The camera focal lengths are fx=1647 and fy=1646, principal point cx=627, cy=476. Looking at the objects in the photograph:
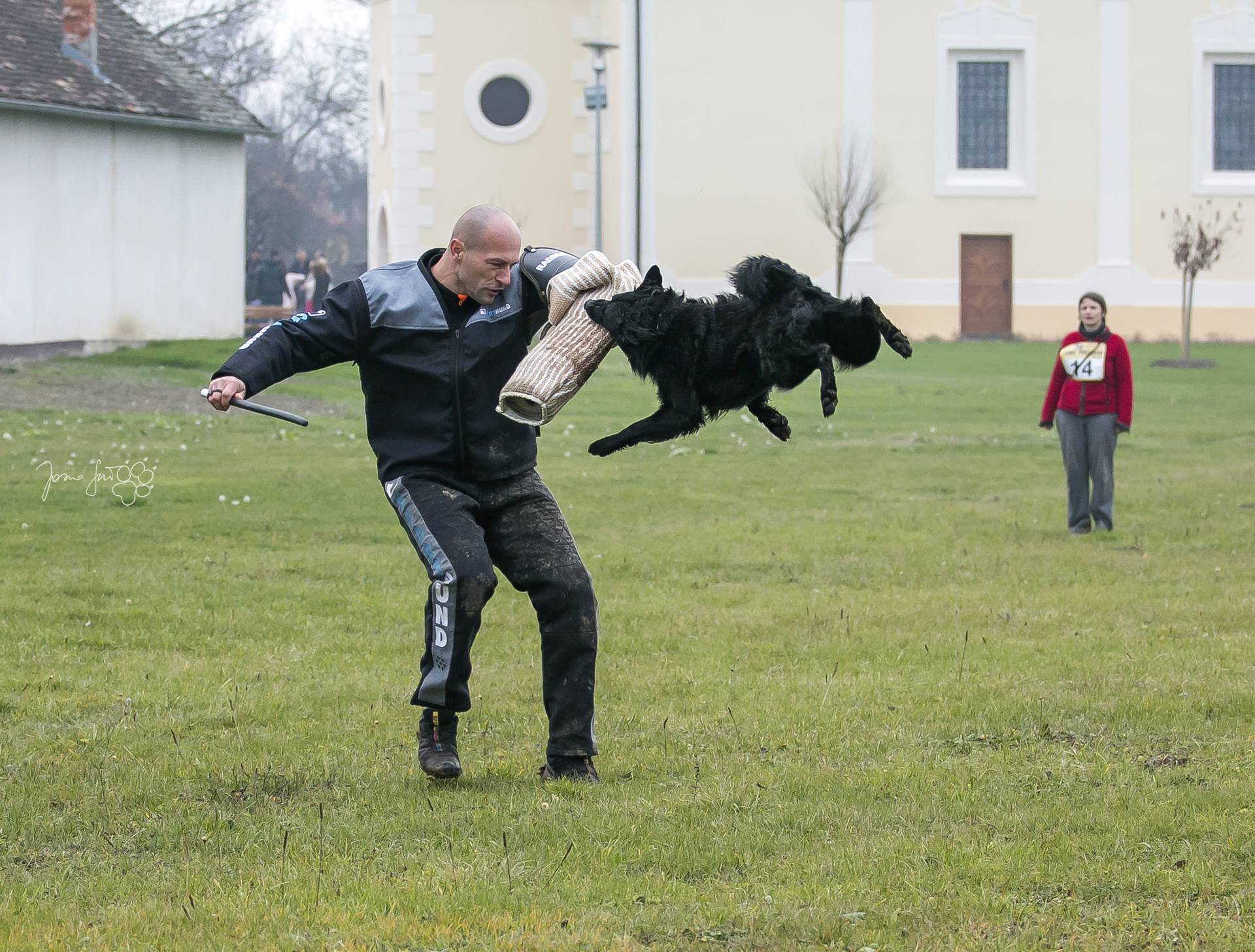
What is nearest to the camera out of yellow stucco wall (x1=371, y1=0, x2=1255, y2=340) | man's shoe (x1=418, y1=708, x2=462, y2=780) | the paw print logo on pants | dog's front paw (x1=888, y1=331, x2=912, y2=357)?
dog's front paw (x1=888, y1=331, x2=912, y2=357)

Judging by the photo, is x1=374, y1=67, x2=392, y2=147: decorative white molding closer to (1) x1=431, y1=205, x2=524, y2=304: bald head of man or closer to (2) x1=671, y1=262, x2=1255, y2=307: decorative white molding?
(2) x1=671, y1=262, x2=1255, y2=307: decorative white molding

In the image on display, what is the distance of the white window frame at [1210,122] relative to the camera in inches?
1757

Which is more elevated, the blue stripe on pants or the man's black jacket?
the man's black jacket

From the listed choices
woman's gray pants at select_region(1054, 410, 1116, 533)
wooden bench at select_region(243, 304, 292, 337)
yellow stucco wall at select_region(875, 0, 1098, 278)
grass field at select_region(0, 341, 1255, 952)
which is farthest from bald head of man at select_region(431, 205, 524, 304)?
yellow stucco wall at select_region(875, 0, 1098, 278)

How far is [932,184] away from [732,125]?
18.8 feet

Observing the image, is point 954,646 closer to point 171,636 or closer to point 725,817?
point 725,817

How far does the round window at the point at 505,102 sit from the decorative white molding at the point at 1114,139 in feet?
50.6

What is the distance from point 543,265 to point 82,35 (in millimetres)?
28976

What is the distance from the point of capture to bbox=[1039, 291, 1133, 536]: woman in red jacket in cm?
1321

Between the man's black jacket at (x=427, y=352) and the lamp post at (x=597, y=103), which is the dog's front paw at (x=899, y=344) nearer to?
the man's black jacket at (x=427, y=352)

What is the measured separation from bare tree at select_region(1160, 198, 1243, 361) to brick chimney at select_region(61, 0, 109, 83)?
76.1 ft

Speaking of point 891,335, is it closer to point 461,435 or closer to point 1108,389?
point 461,435

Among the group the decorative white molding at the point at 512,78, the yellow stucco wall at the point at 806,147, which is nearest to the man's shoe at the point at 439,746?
the yellow stucco wall at the point at 806,147

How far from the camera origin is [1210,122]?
44.9 m
